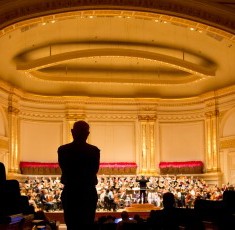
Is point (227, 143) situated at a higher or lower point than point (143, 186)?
higher

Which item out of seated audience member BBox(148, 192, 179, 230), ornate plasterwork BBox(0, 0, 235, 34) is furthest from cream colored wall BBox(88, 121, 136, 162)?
seated audience member BBox(148, 192, 179, 230)

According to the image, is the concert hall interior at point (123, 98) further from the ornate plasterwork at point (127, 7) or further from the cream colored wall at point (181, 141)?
the ornate plasterwork at point (127, 7)

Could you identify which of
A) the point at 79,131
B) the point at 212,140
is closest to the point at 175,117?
the point at 212,140

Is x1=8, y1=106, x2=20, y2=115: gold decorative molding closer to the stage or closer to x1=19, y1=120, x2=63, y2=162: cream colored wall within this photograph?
x1=19, y1=120, x2=63, y2=162: cream colored wall

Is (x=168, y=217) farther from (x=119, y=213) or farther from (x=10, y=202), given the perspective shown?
(x=119, y=213)

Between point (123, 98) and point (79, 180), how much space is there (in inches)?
874

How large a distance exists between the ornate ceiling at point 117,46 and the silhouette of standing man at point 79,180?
10495mm

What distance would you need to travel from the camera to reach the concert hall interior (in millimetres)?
20703

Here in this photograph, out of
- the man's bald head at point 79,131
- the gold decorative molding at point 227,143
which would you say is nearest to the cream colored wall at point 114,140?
the gold decorative molding at point 227,143

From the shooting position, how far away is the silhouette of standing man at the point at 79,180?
4105 mm

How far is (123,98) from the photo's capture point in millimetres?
26359

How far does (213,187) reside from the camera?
2356 cm

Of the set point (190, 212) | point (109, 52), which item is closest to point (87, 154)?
point (190, 212)

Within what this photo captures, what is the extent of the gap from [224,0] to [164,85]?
10.9 m
